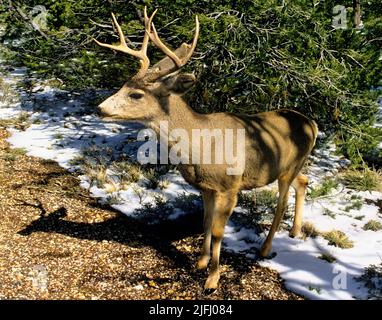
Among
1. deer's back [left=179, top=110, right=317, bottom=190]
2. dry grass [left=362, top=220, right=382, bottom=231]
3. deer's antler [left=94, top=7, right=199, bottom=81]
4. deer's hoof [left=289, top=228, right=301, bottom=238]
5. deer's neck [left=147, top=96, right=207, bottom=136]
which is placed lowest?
deer's hoof [left=289, top=228, right=301, bottom=238]

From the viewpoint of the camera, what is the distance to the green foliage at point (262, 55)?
6.75 m

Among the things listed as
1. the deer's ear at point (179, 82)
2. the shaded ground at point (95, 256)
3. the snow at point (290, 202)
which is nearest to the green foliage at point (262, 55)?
the snow at point (290, 202)

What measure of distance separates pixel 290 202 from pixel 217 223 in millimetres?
2399

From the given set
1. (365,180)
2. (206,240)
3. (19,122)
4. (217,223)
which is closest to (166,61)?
(217,223)

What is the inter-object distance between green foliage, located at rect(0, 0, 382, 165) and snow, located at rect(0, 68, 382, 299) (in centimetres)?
95

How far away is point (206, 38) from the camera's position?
264 inches

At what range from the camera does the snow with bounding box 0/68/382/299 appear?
18.0 ft

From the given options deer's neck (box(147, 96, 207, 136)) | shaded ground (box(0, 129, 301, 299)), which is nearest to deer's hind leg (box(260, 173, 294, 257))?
shaded ground (box(0, 129, 301, 299))

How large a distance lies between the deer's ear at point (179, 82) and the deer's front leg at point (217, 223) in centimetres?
128

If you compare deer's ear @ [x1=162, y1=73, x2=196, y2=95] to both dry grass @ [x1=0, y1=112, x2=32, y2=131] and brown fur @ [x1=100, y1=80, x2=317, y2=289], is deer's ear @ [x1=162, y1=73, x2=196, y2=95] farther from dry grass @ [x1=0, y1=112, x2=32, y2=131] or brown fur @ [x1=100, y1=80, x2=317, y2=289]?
dry grass @ [x1=0, y1=112, x2=32, y2=131]

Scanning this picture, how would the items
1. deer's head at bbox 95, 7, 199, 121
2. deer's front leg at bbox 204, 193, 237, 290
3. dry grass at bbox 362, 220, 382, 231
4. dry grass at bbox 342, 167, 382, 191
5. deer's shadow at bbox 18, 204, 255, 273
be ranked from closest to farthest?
deer's head at bbox 95, 7, 199, 121 < deer's front leg at bbox 204, 193, 237, 290 < deer's shadow at bbox 18, 204, 255, 273 < dry grass at bbox 362, 220, 382, 231 < dry grass at bbox 342, 167, 382, 191

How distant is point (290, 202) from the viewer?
729 cm

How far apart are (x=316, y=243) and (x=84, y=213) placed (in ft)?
11.5
